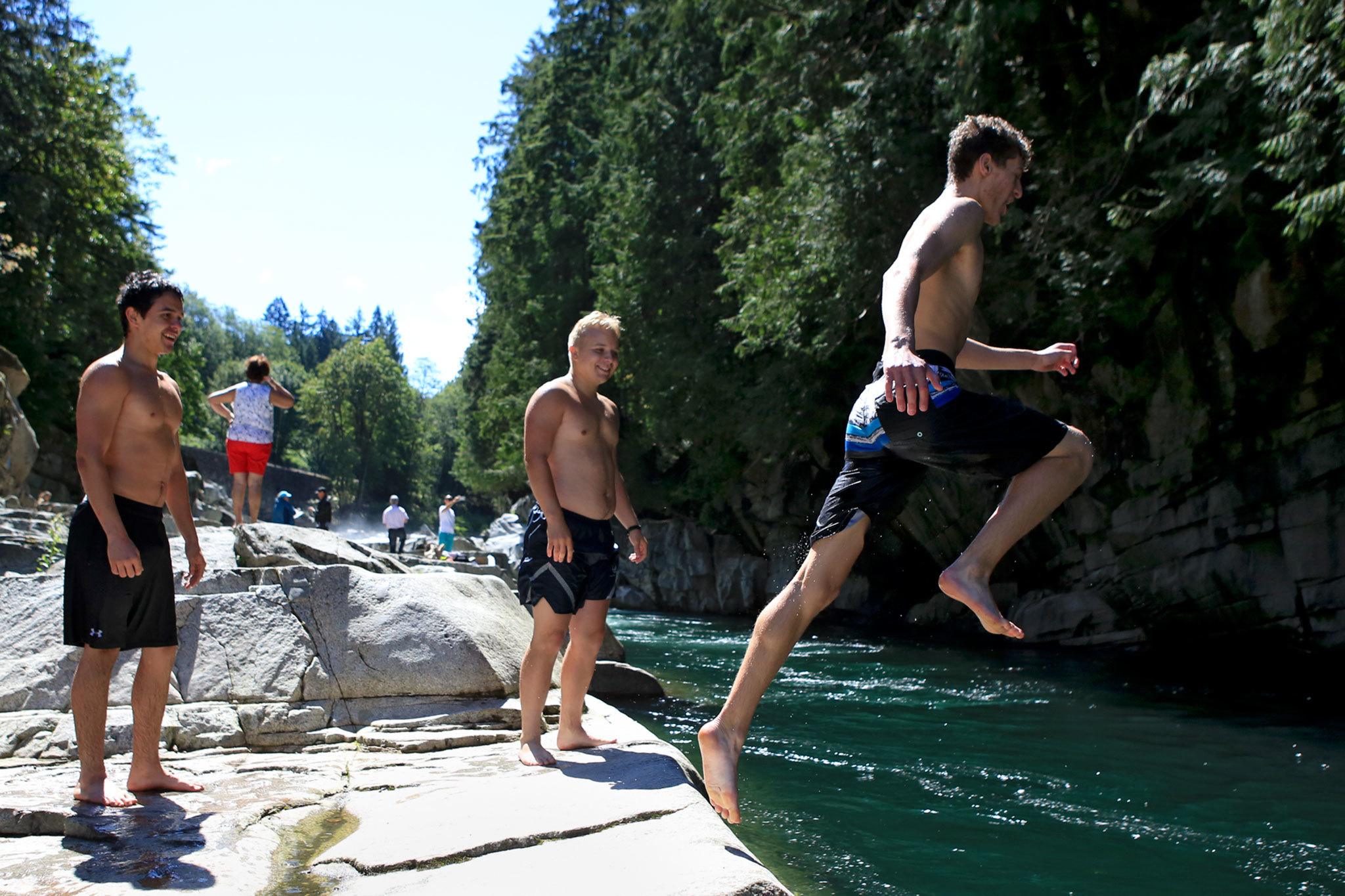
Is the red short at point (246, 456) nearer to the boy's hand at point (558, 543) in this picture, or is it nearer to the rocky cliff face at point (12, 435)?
the boy's hand at point (558, 543)

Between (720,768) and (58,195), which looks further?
(58,195)

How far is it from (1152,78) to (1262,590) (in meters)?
6.08

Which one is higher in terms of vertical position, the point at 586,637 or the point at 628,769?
the point at 586,637

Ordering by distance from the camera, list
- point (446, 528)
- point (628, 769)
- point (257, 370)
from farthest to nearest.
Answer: point (446, 528), point (257, 370), point (628, 769)

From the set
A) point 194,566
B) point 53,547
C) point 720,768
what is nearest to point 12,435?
point 53,547

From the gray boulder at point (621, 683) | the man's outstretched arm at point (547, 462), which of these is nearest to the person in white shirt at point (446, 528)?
the gray boulder at point (621, 683)

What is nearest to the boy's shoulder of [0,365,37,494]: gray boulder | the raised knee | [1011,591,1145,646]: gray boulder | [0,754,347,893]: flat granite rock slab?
the raised knee

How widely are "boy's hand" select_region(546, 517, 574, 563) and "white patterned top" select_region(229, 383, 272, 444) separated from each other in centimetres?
655

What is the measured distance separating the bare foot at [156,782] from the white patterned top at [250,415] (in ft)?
21.9

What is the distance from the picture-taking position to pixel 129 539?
4.09 metres

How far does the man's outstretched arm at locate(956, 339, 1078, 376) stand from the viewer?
407 centimetres

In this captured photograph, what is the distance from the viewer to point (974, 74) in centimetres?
1322

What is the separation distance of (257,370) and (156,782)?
688 centimetres

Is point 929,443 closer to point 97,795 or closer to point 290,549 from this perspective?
point 97,795
